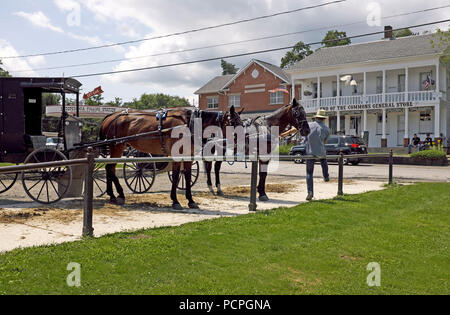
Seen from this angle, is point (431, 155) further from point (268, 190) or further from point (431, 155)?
point (268, 190)

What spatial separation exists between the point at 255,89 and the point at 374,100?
14938 mm

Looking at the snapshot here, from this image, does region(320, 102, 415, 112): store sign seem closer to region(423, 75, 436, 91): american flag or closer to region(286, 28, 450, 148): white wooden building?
region(286, 28, 450, 148): white wooden building

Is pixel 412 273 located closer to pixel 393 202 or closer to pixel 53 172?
pixel 393 202

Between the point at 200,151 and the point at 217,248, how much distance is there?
408 cm

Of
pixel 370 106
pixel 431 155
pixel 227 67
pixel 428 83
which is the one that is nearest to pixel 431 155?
pixel 431 155

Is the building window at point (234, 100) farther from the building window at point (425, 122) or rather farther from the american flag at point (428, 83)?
the american flag at point (428, 83)

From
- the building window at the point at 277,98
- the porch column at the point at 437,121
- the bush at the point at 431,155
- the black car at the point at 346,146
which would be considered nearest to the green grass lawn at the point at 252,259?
the black car at the point at 346,146

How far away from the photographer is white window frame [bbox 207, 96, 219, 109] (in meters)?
52.0

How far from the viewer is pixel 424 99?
115 feet

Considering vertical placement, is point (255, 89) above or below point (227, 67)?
below

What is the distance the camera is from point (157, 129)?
9.29 metres

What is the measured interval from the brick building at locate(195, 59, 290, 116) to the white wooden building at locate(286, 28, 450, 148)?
351 cm

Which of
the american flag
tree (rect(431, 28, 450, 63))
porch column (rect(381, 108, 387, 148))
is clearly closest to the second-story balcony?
the american flag
